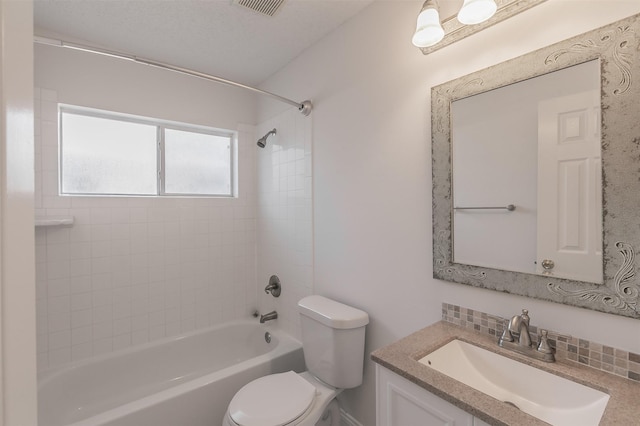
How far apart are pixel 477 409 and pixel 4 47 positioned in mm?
1108

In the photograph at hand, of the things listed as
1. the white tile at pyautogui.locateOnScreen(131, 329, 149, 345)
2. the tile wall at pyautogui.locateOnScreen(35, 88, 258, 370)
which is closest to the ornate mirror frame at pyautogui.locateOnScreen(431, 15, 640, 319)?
the tile wall at pyautogui.locateOnScreen(35, 88, 258, 370)

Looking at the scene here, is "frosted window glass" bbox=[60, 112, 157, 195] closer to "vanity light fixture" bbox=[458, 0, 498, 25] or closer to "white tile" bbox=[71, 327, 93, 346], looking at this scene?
"white tile" bbox=[71, 327, 93, 346]

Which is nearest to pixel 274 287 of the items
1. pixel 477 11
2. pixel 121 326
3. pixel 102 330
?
pixel 121 326

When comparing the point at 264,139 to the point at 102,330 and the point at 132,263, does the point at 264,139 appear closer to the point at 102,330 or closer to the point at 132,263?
the point at 132,263

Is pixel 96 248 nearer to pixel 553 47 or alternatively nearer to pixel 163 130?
pixel 163 130

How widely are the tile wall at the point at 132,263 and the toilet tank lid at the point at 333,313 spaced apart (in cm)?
96

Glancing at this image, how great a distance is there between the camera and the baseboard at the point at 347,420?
1.78 meters

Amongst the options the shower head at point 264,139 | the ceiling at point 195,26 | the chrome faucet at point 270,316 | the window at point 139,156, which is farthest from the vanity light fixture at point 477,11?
the chrome faucet at point 270,316

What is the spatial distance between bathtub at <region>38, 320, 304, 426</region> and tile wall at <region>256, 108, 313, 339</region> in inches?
11.6

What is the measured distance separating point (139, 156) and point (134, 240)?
0.66m

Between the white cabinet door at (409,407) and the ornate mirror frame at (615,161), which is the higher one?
the ornate mirror frame at (615,161)

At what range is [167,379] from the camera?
2.22 m

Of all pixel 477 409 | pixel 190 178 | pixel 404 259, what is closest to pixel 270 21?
pixel 190 178

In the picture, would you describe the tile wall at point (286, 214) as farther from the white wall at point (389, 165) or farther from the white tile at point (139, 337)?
the white tile at point (139, 337)
